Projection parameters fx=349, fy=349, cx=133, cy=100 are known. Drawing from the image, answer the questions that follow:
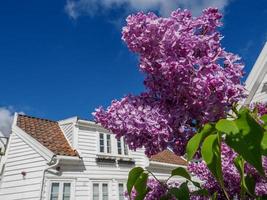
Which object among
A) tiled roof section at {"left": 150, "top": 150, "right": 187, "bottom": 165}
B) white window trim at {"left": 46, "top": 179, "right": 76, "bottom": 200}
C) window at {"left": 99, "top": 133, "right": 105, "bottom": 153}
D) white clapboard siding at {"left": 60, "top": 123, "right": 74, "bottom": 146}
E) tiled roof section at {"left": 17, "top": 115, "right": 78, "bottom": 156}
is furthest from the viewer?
tiled roof section at {"left": 150, "top": 150, "right": 187, "bottom": 165}

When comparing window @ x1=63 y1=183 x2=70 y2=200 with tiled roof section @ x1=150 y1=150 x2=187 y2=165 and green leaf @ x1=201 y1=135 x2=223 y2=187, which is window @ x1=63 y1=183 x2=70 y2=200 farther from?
green leaf @ x1=201 y1=135 x2=223 y2=187

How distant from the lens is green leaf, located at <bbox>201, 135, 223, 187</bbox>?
4.23 ft

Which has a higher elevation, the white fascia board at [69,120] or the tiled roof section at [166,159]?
the white fascia board at [69,120]

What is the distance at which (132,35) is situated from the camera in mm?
2133

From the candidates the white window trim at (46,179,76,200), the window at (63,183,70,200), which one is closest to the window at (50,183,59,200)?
the white window trim at (46,179,76,200)

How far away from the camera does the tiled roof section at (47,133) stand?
17.5m

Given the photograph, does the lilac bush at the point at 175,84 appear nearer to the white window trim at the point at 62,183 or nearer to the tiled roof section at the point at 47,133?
the white window trim at the point at 62,183

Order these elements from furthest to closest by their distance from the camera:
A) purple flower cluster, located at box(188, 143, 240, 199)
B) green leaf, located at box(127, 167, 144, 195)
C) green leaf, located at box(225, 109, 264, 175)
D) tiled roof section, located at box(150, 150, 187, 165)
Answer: tiled roof section, located at box(150, 150, 187, 165) → purple flower cluster, located at box(188, 143, 240, 199) → green leaf, located at box(127, 167, 144, 195) → green leaf, located at box(225, 109, 264, 175)

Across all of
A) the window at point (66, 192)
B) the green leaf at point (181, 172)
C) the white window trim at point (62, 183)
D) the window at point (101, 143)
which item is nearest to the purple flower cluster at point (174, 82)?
the green leaf at point (181, 172)

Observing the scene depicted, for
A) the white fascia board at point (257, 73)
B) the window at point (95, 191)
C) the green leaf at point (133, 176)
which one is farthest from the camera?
the window at point (95, 191)

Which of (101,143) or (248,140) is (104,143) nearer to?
(101,143)

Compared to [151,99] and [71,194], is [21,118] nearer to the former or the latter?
[71,194]

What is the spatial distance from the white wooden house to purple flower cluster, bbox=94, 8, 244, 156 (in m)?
14.8

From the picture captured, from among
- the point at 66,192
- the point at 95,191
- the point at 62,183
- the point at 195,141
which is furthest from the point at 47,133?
the point at 195,141
